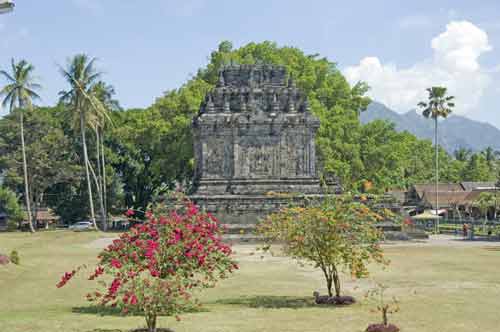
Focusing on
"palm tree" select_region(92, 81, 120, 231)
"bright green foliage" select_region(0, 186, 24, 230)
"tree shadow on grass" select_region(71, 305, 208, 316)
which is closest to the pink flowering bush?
"tree shadow on grass" select_region(71, 305, 208, 316)

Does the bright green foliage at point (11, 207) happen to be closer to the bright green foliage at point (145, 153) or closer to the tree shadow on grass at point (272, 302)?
the bright green foliage at point (145, 153)

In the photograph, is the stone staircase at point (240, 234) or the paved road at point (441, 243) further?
the stone staircase at point (240, 234)

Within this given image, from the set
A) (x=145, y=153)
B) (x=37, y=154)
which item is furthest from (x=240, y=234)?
(x=37, y=154)

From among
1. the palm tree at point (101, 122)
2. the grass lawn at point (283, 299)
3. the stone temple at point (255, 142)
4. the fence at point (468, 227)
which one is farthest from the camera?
the palm tree at point (101, 122)

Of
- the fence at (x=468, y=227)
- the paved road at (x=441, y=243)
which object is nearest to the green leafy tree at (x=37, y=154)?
the paved road at (x=441, y=243)

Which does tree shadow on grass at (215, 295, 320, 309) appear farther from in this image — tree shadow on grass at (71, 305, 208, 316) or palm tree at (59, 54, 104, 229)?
palm tree at (59, 54, 104, 229)

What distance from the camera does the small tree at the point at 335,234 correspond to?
17.5 m

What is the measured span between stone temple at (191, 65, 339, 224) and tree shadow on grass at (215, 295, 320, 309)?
87.7 ft

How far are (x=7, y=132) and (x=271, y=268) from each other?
143 ft

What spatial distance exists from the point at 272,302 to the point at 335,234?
265cm

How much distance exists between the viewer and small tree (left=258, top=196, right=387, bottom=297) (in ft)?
57.5

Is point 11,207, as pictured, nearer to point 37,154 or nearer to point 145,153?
point 37,154

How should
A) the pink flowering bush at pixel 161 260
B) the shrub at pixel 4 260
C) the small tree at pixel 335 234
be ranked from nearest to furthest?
1. the pink flowering bush at pixel 161 260
2. the small tree at pixel 335 234
3. the shrub at pixel 4 260

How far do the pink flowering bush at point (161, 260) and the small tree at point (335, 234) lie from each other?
12.4 feet
